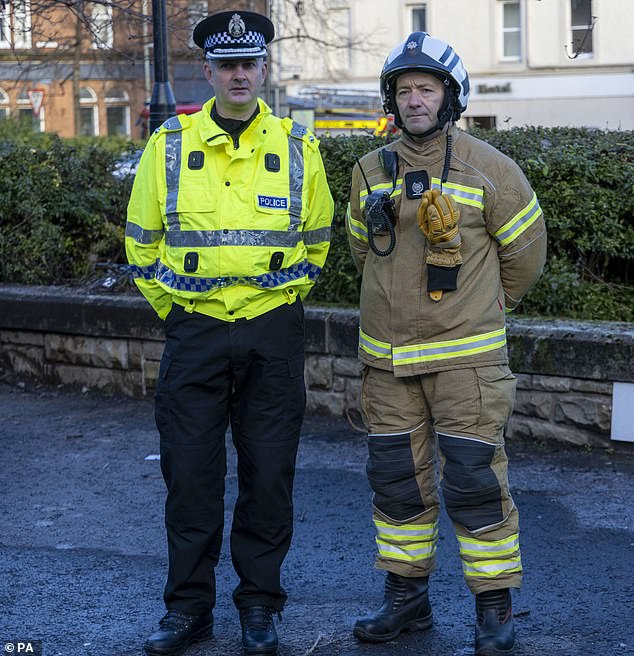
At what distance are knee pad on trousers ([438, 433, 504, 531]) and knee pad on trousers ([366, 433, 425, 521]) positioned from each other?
14cm

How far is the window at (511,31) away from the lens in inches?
1427

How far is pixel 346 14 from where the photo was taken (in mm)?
37969

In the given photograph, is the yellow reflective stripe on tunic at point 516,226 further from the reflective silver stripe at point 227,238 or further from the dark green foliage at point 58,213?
the dark green foliage at point 58,213

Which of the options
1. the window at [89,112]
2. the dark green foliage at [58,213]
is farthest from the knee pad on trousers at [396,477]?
the window at [89,112]

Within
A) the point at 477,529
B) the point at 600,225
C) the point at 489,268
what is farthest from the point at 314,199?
the point at 600,225

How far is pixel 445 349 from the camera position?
13.3ft

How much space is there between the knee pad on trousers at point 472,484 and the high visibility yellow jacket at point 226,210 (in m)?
0.80

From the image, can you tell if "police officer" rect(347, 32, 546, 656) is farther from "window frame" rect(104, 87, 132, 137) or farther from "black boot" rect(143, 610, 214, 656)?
"window frame" rect(104, 87, 132, 137)

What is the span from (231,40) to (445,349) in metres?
1.28

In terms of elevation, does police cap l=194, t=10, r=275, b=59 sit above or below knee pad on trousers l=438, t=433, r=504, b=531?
above

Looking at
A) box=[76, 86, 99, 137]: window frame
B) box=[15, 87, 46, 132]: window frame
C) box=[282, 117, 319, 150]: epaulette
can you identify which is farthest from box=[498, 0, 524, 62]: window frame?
box=[282, 117, 319, 150]: epaulette

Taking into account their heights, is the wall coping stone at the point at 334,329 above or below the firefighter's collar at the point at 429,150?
below

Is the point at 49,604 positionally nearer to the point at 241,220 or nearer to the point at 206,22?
the point at 241,220

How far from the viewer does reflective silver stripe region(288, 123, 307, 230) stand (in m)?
4.11
